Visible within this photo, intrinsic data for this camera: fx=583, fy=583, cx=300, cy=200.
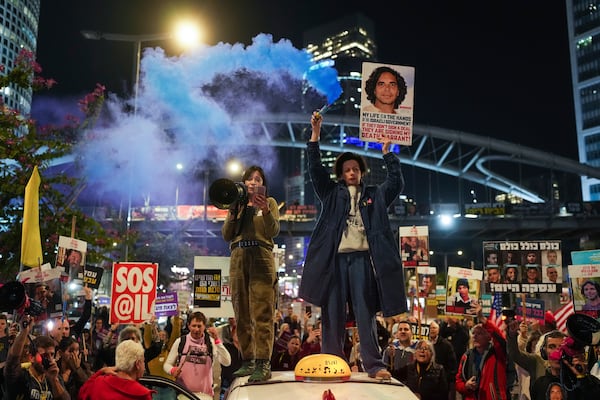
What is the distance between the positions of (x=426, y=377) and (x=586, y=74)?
12900cm

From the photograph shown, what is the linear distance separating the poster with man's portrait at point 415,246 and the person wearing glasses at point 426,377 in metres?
6.03

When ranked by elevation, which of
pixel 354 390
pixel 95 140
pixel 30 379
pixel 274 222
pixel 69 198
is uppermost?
pixel 95 140

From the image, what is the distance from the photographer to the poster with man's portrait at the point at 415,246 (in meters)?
14.1

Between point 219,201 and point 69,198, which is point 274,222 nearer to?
A: point 219,201

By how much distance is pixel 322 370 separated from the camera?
3.70 m

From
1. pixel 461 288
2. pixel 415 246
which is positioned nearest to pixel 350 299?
pixel 461 288

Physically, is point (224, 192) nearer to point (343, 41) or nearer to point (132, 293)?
point (132, 293)

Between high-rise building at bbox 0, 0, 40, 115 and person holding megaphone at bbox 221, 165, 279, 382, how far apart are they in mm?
116709

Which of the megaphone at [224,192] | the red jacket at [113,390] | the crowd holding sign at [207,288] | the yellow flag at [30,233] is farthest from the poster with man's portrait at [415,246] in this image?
the red jacket at [113,390]

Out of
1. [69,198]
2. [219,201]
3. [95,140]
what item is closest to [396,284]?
[219,201]

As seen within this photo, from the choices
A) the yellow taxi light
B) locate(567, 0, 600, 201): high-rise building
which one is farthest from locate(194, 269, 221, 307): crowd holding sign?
locate(567, 0, 600, 201): high-rise building

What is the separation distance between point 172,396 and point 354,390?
524cm

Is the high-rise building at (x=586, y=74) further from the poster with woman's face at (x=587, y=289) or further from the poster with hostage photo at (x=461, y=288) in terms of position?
the poster with woman's face at (x=587, y=289)

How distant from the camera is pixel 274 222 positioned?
560cm
